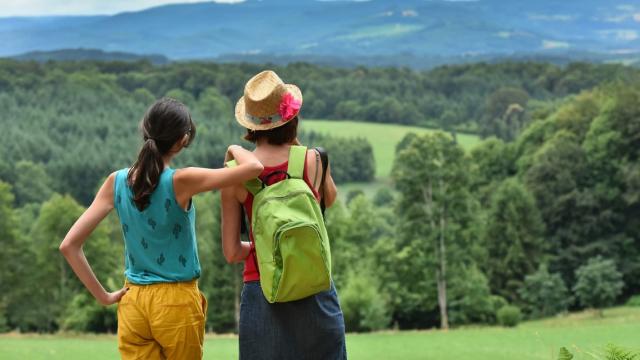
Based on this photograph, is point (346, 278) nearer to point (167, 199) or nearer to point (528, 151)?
point (528, 151)

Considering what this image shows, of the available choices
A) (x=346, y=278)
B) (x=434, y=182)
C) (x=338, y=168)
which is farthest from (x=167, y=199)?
(x=338, y=168)

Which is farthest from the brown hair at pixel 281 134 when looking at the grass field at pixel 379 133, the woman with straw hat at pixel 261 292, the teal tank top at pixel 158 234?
the grass field at pixel 379 133

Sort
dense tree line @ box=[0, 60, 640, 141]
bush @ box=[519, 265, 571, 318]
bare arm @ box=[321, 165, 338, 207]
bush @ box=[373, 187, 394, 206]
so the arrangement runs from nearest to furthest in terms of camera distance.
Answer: bare arm @ box=[321, 165, 338, 207], bush @ box=[519, 265, 571, 318], bush @ box=[373, 187, 394, 206], dense tree line @ box=[0, 60, 640, 141]

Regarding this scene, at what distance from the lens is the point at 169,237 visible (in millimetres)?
4234

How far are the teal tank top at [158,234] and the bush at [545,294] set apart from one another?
40.5 meters

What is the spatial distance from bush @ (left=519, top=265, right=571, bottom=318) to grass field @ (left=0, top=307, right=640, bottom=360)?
17.9 meters

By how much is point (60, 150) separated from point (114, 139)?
12054mm

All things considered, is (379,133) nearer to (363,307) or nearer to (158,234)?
(363,307)

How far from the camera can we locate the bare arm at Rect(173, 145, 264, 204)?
4035 mm

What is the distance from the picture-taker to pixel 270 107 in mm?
4258

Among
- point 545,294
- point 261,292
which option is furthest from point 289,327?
point 545,294

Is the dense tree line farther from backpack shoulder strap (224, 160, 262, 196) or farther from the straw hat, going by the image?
backpack shoulder strap (224, 160, 262, 196)

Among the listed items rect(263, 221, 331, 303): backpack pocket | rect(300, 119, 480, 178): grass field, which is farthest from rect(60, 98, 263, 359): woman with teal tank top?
rect(300, 119, 480, 178): grass field

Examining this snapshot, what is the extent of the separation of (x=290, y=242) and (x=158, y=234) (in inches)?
26.9
